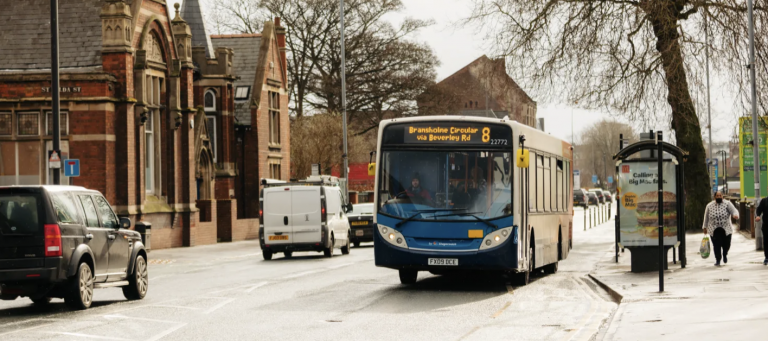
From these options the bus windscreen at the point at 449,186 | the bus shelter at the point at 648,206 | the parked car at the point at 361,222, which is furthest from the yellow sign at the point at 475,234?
the parked car at the point at 361,222

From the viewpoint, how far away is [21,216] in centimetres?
1451

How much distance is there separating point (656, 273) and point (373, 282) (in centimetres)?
562

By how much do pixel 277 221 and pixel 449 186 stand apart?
42.3 ft

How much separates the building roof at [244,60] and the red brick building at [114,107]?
11295 mm

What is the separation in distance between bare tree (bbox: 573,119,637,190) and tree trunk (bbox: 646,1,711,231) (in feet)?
322

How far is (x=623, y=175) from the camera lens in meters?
22.9

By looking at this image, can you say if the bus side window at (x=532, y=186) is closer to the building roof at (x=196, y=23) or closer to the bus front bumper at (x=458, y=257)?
the bus front bumper at (x=458, y=257)

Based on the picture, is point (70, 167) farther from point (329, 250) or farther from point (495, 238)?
point (495, 238)

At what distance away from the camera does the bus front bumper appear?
17.4 m

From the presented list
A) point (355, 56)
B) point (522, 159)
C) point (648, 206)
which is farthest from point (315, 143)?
point (522, 159)

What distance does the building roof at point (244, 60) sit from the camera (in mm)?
53375

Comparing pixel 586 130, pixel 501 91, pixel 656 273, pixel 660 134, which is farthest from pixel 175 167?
pixel 586 130

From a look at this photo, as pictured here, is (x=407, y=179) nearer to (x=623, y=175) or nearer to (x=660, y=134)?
(x=660, y=134)

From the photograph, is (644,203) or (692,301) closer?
(692,301)
